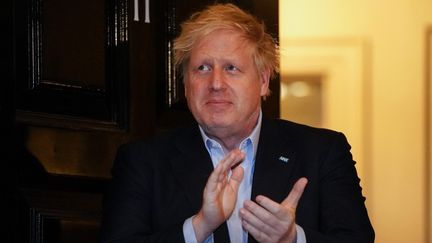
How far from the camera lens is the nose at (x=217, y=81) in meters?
1.91

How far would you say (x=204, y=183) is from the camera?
1.96 metres

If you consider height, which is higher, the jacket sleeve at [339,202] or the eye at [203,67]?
the eye at [203,67]

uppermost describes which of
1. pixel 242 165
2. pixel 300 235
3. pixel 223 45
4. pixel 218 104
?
pixel 223 45

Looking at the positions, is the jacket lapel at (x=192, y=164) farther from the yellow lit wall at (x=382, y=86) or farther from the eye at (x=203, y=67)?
the yellow lit wall at (x=382, y=86)

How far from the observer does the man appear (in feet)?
6.27

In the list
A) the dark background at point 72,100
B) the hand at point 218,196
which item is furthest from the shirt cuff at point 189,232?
the dark background at point 72,100

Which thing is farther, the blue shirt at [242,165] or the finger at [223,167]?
the blue shirt at [242,165]

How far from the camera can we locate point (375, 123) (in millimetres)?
4172

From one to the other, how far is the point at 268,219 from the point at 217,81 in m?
0.37

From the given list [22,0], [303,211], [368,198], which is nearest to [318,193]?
[303,211]

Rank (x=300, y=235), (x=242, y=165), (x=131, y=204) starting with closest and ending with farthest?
(x=300, y=235)
(x=131, y=204)
(x=242, y=165)

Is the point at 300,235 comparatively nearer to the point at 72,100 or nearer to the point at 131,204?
the point at 131,204

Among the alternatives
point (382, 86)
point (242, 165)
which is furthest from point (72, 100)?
point (382, 86)

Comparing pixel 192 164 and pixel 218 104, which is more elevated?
pixel 218 104
